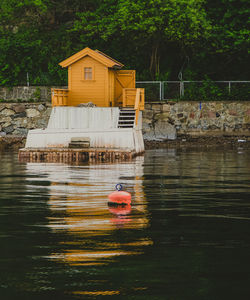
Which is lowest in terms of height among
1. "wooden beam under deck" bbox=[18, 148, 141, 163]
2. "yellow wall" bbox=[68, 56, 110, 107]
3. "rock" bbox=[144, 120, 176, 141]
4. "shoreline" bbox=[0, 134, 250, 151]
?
"wooden beam under deck" bbox=[18, 148, 141, 163]

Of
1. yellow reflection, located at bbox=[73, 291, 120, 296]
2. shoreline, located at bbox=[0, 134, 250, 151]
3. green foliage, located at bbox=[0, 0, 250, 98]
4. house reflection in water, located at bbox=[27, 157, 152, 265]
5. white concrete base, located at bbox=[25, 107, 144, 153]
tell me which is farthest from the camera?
green foliage, located at bbox=[0, 0, 250, 98]

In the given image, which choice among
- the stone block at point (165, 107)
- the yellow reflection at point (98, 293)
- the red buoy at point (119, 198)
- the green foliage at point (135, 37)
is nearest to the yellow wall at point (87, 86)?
the green foliage at point (135, 37)

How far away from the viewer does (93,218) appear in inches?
542

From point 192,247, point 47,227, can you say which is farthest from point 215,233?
point 47,227

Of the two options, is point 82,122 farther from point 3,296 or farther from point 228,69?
point 3,296

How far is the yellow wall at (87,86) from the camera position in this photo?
1422 inches

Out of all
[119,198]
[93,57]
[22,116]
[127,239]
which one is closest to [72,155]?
[93,57]

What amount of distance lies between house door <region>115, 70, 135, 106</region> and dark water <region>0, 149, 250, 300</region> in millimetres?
16537

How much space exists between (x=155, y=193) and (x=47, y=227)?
5.65 metres

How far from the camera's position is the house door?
3781cm

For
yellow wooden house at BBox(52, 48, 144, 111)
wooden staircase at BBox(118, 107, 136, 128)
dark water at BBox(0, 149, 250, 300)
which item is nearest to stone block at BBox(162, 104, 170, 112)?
yellow wooden house at BBox(52, 48, 144, 111)

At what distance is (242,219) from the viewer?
13.7 metres

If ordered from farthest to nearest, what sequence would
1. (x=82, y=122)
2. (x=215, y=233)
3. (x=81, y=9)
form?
1. (x=81, y=9)
2. (x=82, y=122)
3. (x=215, y=233)

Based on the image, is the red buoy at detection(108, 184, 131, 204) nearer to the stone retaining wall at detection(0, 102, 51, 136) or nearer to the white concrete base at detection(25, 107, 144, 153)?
the white concrete base at detection(25, 107, 144, 153)
